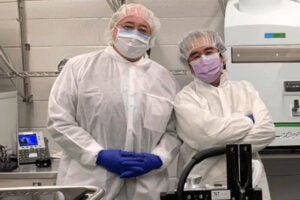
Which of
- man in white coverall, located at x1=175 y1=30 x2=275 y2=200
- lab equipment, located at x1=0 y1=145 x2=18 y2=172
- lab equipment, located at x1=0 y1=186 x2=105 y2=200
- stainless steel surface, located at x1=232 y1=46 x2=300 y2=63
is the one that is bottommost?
lab equipment, located at x1=0 y1=145 x2=18 y2=172

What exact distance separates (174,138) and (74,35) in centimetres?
129

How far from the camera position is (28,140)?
95.5 inches

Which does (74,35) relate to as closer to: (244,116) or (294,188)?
(244,116)

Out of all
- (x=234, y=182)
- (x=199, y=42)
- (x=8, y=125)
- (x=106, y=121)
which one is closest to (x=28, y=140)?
(x=8, y=125)

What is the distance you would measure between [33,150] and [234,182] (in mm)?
1582

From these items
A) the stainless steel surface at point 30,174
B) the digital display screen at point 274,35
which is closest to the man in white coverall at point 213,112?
the digital display screen at point 274,35

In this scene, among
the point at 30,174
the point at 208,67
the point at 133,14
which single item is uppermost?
the point at 133,14

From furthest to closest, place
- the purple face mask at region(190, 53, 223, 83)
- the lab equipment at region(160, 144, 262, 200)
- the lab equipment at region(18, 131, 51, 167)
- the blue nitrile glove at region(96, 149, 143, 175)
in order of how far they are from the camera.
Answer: the lab equipment at region(18, 131, 51, 167), the purple face mask at region(190, 53, 223, 83), the blue nitrile glove at region(96, 149, 143, 175), the lab equipment at region(160, 144, 262, 200)

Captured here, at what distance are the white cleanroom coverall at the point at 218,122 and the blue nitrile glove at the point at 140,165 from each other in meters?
0.17

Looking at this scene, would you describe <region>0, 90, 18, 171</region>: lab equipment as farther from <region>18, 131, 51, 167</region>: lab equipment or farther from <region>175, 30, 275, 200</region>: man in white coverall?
<region>175, 30, 275, 200</region>: man in white coverall

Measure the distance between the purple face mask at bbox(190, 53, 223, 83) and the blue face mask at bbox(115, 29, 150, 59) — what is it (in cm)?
24

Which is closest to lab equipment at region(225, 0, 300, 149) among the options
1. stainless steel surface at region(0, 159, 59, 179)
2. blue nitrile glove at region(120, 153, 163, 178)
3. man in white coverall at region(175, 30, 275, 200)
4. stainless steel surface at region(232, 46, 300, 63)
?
stainless steel surface at region(232, 46, 300, 63)

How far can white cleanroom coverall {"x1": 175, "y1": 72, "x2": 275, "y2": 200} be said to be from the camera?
1.67m

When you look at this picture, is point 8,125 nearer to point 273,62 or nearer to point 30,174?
point 30,174
